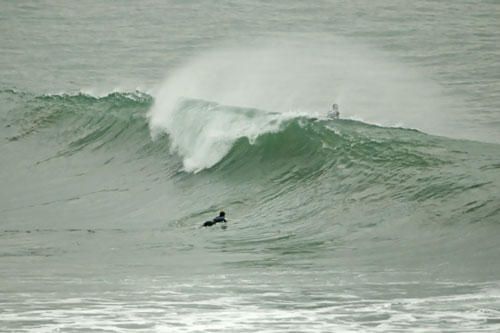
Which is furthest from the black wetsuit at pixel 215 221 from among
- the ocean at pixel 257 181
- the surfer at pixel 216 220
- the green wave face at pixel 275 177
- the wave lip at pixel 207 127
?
the wave lip at pixel 207 127

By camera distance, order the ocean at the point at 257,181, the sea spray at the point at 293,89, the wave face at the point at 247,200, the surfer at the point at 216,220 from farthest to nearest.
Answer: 1. the sea spray at the point at 293,89
2. the surfer at the point at 216,220
3. the wave face at the point at 247,200
4. the ocean at the point at 257,181

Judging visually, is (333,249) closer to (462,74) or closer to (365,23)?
(462,74)

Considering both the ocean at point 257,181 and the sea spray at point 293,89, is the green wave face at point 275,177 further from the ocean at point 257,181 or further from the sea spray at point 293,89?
the sea spray at point 293,89

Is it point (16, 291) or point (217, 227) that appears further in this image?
point (217, 227)

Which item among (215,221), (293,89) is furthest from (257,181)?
(293,89)

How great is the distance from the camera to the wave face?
48.3 ft

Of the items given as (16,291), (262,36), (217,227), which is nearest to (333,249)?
(217,227)

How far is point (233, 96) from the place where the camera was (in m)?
30.2

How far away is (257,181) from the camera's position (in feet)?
71.4

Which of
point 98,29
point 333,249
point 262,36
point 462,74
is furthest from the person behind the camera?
point 98,29

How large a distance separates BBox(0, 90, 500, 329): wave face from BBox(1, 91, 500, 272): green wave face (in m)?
0.04

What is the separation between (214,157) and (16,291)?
10.9 meters

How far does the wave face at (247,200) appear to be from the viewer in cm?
1472

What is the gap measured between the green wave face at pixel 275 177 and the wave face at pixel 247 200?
0.14ft
